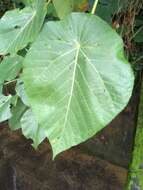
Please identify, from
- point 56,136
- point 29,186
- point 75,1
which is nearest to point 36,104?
point 56,136

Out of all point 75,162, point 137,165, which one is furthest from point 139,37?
point 75,162

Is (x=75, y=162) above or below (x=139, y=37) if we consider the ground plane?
below

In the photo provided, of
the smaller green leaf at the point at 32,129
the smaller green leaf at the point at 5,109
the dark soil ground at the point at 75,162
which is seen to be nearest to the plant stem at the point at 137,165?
the smaller green leaf at the point at 32,129

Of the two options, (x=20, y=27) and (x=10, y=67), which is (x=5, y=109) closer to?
(x=10, y=67)

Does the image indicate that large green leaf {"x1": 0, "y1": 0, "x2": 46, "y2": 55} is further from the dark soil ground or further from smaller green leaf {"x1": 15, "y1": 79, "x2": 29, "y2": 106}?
the dark soil ground

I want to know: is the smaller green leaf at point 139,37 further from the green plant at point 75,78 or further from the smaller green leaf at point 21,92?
the green plant at point 75,78

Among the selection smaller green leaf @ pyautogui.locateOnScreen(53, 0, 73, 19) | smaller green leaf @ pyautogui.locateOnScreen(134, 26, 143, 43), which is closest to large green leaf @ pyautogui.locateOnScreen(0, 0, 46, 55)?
smaller green leaf @ pyautogui.locateOnScreen(53, 0, 73, 19)
